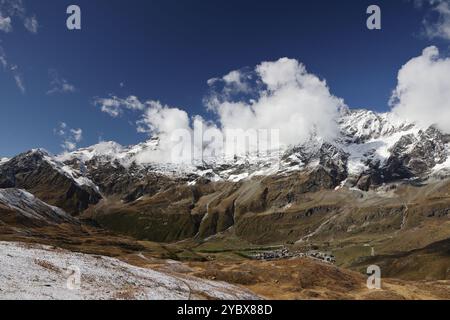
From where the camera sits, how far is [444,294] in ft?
318

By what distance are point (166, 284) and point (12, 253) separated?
2198 cm

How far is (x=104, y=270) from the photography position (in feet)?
214

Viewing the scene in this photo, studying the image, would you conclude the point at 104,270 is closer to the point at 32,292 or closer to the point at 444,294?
the point at 32,292

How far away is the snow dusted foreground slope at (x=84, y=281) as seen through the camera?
156ft

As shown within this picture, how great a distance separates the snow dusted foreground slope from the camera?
156 ft

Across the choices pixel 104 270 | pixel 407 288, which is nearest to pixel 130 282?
pixel 104 270

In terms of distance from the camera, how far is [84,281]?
185 feet
